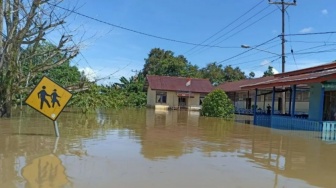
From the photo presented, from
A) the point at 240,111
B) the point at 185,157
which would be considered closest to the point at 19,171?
the point at 185,157

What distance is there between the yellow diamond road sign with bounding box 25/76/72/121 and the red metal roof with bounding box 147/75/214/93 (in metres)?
35.8

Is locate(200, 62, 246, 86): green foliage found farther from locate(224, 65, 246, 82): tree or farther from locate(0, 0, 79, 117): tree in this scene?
locate(0, 0, 79, 117): tree

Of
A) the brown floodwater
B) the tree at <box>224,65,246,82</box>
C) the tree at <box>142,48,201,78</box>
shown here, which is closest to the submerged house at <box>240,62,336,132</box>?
the brown floodwater

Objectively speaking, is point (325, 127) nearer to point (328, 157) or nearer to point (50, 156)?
point (328, 157)

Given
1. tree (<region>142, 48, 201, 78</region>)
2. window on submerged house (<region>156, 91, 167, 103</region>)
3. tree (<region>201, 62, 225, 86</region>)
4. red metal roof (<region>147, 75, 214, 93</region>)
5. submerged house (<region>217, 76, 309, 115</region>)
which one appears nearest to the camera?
submerged house (<region>217, 76, 309, 115</region>)

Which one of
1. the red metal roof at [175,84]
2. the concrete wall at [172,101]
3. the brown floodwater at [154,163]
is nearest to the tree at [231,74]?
the red metal roof at [175,84]

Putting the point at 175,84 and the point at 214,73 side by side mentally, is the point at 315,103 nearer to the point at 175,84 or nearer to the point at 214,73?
the point at 175,84

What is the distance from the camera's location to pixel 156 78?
1967 inches

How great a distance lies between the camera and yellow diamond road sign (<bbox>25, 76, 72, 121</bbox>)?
11.5 metres

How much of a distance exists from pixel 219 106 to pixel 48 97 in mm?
20942

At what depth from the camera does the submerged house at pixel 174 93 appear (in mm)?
48594

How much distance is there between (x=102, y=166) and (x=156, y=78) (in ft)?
139

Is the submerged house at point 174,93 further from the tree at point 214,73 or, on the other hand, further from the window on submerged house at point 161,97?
the tree at point 214,73

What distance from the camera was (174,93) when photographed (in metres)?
49.6
